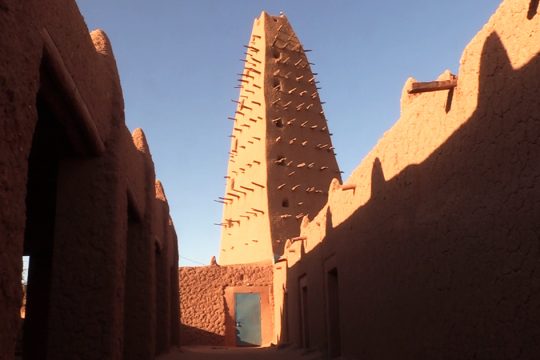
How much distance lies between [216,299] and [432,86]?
15.4 meters

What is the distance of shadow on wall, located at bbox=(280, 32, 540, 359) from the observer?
4258mm

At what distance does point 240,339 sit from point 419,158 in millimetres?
18179

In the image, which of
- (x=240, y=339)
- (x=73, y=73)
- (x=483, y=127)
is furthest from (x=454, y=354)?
(x=240, y=339)

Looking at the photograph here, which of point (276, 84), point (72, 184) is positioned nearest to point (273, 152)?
point (276, 84)

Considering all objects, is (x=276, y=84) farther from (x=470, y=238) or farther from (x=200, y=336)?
(x=470, y=238)

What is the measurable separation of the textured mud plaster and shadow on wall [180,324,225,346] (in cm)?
Result: 1077

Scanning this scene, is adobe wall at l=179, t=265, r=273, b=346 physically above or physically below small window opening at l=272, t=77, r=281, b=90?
below

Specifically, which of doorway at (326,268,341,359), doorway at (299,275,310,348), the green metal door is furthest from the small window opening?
doorway at (326,268,341,359)

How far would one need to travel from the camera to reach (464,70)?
212 inches

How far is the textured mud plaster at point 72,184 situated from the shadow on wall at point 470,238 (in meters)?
3.04

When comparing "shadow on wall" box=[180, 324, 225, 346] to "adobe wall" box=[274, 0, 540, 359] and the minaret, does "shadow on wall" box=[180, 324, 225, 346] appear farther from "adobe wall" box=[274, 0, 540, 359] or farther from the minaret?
"adobe wall" box=[274, 0, 540, 359]

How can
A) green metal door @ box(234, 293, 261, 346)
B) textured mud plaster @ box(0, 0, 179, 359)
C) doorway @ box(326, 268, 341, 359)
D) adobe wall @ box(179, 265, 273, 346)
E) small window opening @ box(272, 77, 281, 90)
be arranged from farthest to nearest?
small window opening @ box(272, 77, 281, 90), green metal door @ box(234, 293, 261, 346), adobe wall @ box(179, 265, 273, 346), doorway @ box(326, 268, 341, 359), textured mud plaster @ box(0, 0, 179, 359)

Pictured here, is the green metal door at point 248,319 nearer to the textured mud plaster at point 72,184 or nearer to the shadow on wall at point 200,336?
the shadow on wall at point 200,336

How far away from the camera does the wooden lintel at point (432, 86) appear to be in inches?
214
